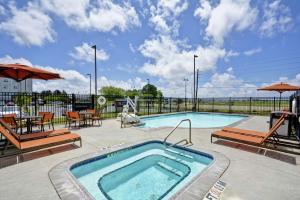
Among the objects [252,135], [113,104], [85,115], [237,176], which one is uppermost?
[113,104]

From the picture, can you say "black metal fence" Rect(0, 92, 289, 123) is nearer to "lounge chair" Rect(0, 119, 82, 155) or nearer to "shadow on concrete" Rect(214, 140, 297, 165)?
"lounge chair" Rect(0, 119, 82, 155)

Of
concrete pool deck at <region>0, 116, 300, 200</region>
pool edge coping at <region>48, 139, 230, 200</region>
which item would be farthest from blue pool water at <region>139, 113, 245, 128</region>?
pool edge coping at <region>48, 139, 230, 200</region>

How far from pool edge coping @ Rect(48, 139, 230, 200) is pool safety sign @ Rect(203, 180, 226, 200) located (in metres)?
0.05

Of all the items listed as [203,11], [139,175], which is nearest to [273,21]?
[203,11]

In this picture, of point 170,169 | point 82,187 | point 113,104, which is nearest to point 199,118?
point 113,104

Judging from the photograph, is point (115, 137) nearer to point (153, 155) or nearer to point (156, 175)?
point (153, 155)

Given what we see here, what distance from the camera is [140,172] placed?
4.05m

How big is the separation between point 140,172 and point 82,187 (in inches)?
62.0

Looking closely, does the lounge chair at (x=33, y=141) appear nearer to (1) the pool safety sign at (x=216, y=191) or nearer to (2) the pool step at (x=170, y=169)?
(2) the pool step at (x=170, y=169)

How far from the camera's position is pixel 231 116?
48.3 feet

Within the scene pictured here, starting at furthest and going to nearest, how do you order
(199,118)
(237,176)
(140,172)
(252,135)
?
(199,118) < (252,135) < (140,172) < (237,176)

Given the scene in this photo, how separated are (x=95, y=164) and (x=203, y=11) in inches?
432

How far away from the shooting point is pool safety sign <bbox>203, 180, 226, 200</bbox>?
2.54 m

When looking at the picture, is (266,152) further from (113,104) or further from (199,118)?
(113,104)
